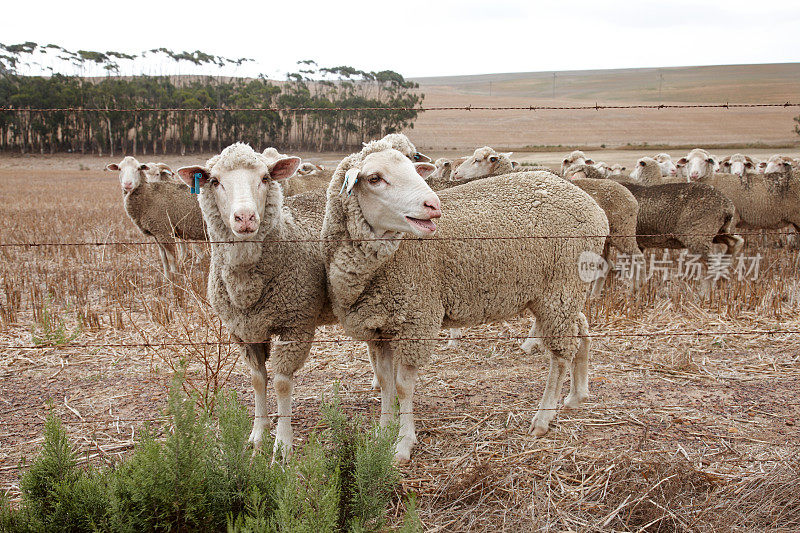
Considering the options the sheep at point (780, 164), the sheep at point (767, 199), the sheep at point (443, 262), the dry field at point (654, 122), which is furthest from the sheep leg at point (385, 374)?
the dry field at point (654, 122)

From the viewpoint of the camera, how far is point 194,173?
3836 millimetres

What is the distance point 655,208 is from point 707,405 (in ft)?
16.9

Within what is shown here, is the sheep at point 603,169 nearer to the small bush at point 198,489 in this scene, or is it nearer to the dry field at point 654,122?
the small bush at point 198,489

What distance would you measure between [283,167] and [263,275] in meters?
0.74

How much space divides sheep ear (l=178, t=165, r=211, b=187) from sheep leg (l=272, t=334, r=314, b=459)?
1.17m

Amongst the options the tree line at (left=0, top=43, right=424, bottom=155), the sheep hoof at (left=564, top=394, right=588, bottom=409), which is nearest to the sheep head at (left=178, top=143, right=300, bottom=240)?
the sheep hoof at (left=564, top=394, right=588, bottom=409)

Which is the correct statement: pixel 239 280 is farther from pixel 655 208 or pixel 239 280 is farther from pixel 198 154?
pixel 198 154

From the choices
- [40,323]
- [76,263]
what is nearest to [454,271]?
[40,323]

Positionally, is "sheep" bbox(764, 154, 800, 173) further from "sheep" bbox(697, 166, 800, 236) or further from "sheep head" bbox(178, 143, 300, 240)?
"sheep head" bbox(178, 143, 300, 240)

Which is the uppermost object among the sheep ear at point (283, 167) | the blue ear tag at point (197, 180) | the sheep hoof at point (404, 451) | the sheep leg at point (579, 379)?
the sheep ear at point (283, 167)

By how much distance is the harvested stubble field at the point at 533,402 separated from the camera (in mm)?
3285

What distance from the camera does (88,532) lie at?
2.50 meters

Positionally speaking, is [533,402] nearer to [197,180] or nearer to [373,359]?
[373,359]

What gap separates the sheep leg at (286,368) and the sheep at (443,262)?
328mm
